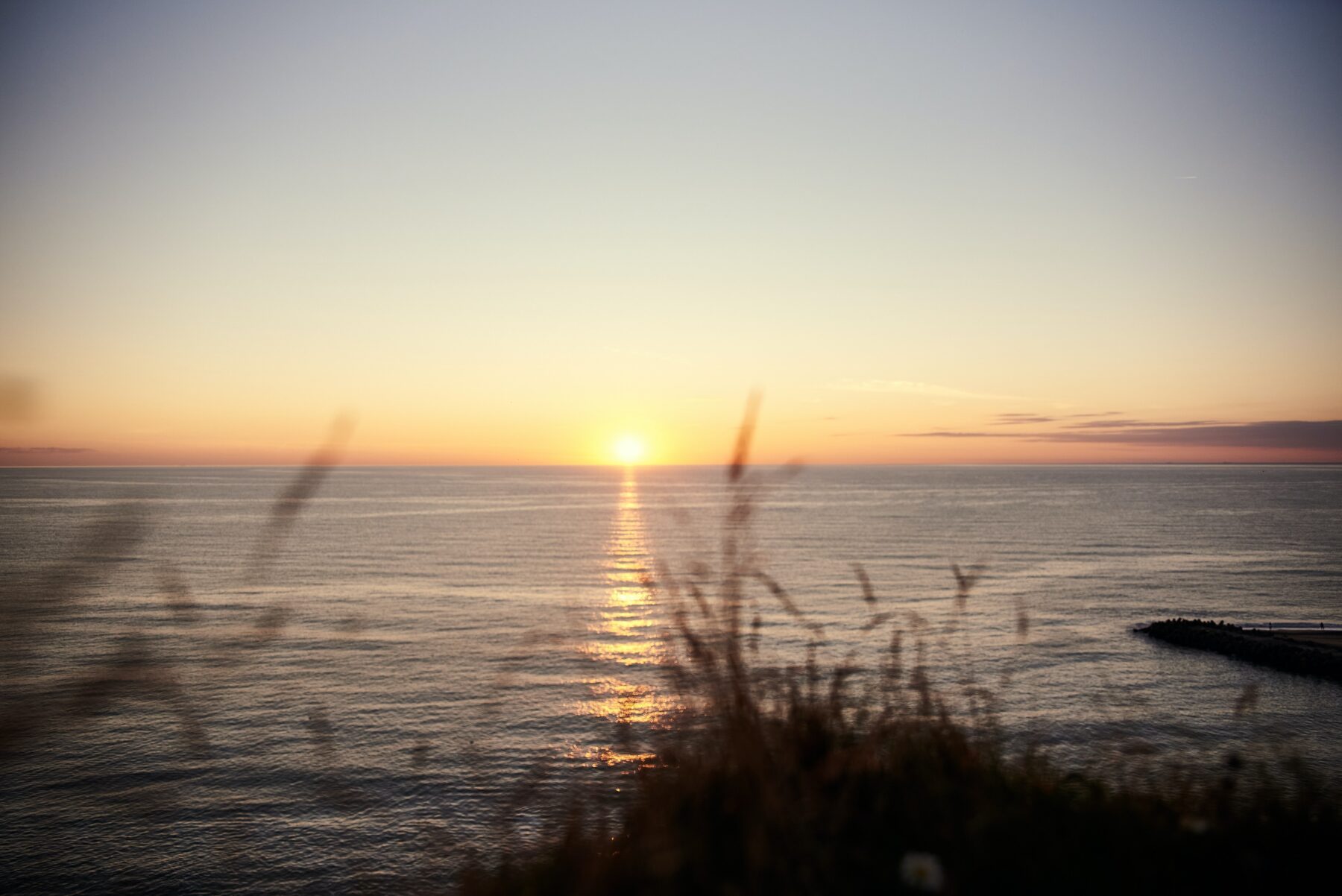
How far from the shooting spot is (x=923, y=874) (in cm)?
395

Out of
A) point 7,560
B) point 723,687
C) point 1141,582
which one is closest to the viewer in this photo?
point 723,687

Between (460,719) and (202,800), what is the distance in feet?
Result: 28.7

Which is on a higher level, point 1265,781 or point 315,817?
point 1265,781

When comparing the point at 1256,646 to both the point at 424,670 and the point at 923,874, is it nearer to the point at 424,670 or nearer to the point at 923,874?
the point at 424,670

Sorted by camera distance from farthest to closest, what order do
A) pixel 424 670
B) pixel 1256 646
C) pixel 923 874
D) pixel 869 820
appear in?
pixel 1256 646 < pixel 424 670 < pixel 869 820 < pixel 923 874

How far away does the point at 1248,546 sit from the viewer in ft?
292

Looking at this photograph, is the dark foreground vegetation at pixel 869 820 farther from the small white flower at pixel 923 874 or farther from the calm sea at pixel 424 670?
the calm sea at pixel 424 670

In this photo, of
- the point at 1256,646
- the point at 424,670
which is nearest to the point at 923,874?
the point at 424,670

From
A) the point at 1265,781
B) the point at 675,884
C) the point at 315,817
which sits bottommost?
the point at 315,817

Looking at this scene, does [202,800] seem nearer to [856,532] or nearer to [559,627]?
[559,627]

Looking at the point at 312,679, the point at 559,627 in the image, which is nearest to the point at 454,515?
the point at 559,627

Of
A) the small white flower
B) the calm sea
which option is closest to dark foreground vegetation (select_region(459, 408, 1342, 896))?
the small white flower

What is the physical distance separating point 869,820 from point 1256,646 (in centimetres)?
4763

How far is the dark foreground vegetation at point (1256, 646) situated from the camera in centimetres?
3903
